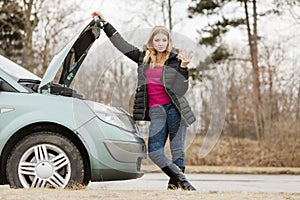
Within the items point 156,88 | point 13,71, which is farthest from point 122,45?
point 13,71

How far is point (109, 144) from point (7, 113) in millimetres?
1102

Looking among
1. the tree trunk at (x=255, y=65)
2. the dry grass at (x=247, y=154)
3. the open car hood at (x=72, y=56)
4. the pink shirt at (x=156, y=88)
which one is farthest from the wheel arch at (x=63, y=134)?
the tree trunk at (x=255, y=65)

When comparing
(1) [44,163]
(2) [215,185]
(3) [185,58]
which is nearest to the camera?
A: (1) [44,163]

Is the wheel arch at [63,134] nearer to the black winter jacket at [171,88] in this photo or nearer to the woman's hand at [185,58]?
the black winter jacket at [171,88]

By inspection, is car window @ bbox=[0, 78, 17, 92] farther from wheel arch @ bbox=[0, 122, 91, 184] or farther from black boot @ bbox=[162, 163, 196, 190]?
black boot @ bbox=[162, 163, 196, 190]

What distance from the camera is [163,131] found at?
286 inches

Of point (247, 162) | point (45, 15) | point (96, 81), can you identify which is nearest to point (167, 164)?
point (96, 81)

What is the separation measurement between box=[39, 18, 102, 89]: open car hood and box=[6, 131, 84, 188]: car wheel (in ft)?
2.19

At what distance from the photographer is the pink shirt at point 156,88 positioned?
7098mm

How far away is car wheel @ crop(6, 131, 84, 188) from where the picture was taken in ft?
22.1

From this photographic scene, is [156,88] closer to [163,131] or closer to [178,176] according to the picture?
[163,131]

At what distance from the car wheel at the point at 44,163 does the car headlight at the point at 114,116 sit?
450 mm

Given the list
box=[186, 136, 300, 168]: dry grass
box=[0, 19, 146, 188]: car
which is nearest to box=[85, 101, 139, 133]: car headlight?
box=[0, 19, 146, 188]: car

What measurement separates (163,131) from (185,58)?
87 centimetres
